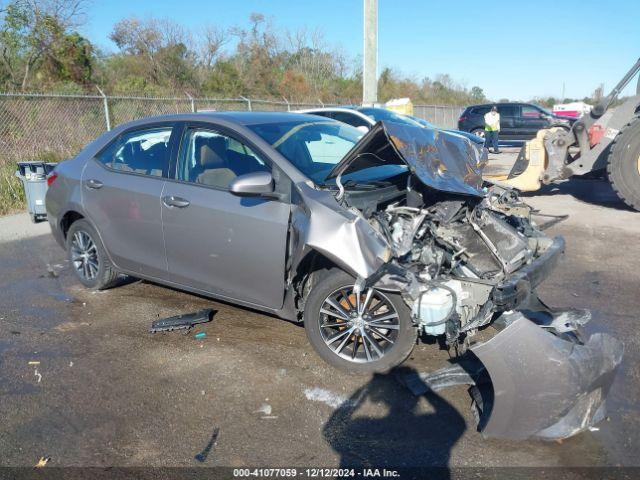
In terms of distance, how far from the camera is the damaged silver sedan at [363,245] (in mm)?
2932

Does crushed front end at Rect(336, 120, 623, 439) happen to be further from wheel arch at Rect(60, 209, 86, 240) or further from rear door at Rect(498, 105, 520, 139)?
rear door at Rect(498, 105, 520, 139)

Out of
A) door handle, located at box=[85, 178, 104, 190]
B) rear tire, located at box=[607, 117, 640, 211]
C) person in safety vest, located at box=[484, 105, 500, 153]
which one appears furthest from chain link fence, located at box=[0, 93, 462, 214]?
person in safety vest, located at box=[484, 105, 500, 153]

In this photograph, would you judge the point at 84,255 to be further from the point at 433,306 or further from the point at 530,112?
the point at 530,112

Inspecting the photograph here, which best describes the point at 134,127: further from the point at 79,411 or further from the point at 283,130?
the point at 79,411

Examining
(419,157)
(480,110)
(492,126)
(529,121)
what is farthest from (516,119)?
(419,157)

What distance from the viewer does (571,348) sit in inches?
112

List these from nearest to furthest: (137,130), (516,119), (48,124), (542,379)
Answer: (542,379)
(137,130)
(48,124)
(516,119)

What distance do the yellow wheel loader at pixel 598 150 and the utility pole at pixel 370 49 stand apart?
30.8 feet

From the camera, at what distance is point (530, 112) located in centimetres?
2006

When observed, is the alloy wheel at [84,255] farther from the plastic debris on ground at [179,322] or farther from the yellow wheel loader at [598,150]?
the yellow wheel loader at [598,150]

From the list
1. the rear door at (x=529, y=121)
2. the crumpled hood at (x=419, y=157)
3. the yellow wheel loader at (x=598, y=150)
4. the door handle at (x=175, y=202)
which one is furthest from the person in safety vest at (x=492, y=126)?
the door handle at (x=175, y=202)

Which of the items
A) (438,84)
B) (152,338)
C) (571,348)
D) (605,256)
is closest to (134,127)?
(152,338)

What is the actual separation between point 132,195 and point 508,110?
60.7 ft

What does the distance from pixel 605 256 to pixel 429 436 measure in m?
4.46
